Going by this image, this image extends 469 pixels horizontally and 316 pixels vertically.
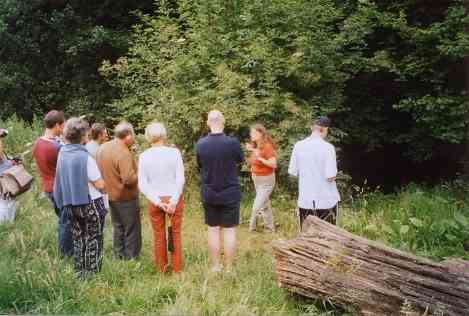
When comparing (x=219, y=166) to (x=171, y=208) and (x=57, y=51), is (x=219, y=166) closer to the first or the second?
(x=171, y=208)

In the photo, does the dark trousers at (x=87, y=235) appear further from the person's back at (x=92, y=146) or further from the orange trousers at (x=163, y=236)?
the person's back at (x=92, y=146)

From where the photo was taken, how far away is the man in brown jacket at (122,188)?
20.7 ft

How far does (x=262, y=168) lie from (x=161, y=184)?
8.52 feet

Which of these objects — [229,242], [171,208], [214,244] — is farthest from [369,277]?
[171,208]

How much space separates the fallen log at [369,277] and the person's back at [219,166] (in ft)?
3.00

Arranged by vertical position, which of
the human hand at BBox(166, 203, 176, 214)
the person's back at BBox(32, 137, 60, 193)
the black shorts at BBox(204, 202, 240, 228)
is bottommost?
the black shorts at BBox(204, 202, 240, 228)

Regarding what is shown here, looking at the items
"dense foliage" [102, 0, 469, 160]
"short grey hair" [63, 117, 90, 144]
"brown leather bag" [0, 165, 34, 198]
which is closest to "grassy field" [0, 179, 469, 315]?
"brown leather bag" [0, 165, 34, 198]

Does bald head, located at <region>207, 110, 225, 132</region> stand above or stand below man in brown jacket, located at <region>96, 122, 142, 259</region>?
above

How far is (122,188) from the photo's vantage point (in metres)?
6.35

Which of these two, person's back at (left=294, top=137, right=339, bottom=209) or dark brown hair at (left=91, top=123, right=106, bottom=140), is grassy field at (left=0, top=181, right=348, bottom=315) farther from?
dark brown hair at (left=91, top=123, right=106, bottom=140)

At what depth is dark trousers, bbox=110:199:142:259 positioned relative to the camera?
6.43 metres

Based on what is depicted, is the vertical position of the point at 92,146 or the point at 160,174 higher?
the point at 92,146

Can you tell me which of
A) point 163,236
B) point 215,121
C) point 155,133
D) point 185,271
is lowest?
point 185,271

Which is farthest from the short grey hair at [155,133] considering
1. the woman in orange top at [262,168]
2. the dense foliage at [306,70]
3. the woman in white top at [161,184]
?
the dense foliage at [306,70]
